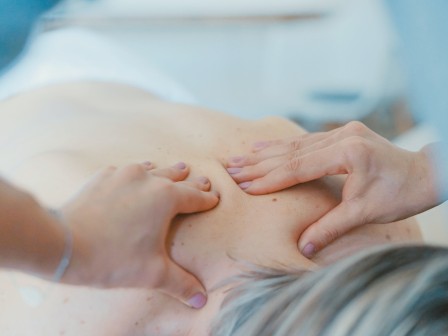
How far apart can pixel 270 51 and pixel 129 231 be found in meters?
1.25

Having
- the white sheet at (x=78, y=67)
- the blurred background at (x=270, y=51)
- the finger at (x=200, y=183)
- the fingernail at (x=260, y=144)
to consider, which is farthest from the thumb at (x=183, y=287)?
the blurred background at (x=270, y=51)

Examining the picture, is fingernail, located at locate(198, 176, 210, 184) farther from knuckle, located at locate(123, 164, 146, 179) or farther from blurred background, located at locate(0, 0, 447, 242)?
blurred background, located at locate(0, 0, 447, 242)

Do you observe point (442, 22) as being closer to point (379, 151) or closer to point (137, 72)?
point (379, 151)

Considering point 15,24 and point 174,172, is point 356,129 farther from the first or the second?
point 15,24

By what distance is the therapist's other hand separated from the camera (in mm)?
752

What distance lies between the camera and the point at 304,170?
0.90 m

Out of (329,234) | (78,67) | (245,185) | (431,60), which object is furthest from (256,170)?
(78,67)

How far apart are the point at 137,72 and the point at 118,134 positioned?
15.7 inches

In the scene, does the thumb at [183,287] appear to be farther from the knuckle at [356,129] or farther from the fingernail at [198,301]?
the knuckle at [356,129]

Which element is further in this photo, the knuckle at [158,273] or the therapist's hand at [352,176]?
the therapist's hand at [352,176]

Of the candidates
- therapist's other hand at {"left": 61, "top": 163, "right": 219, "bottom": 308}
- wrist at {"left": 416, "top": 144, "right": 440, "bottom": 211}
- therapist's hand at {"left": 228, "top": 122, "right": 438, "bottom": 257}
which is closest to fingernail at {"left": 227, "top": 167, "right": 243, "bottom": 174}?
therapist's hand at {"left": 228, "top": 122, "right": 438, "bottom": 257}

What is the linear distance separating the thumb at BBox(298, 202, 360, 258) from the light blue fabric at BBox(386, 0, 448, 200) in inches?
5.2

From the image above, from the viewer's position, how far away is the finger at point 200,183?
861mm

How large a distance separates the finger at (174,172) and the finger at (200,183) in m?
0.01
